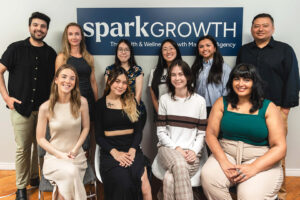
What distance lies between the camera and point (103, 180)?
2.23 m

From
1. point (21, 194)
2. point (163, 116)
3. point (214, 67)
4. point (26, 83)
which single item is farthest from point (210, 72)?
point (21, 194)

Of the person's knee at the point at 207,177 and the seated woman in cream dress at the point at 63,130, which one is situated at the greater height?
the seated woman in cream dress at the point at 63,130

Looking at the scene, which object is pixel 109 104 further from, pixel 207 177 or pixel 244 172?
pixel 244 172

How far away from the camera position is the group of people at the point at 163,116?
85.0 inches

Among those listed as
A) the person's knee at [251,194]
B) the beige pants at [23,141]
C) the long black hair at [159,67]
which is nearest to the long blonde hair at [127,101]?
the long black hair at [159,67]

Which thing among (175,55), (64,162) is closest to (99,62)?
(175,55)

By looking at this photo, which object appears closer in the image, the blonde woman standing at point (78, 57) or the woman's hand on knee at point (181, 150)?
the woman's hand on knee at point (181, 150)

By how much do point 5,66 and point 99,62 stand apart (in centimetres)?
108

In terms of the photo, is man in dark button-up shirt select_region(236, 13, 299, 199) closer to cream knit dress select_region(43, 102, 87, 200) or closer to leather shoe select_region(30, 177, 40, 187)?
cream knit dress select_region(43, 102, 87, 200)

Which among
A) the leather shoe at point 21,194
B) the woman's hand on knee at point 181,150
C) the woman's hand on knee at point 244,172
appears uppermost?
the woman's hand on knee at point 181,150

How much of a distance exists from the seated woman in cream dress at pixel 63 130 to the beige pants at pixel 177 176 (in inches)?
28.2

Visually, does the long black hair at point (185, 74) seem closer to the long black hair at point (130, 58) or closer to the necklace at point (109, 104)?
the necklace at point (109, 104)

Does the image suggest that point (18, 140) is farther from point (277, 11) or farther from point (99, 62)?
point (277, 11)

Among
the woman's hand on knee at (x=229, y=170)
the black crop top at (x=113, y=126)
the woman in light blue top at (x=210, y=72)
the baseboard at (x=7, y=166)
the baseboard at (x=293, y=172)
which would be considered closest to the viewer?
the woman's hand on knee at (x=229, y=170)
